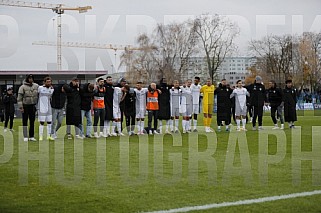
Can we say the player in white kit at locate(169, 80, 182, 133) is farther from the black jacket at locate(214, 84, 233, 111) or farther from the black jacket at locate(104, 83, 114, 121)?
the black jacket at locate(104, 83, 114, 121)

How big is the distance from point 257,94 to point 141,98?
5.44 meters

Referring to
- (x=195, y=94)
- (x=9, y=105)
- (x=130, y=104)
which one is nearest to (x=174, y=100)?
(x=195, y=94)

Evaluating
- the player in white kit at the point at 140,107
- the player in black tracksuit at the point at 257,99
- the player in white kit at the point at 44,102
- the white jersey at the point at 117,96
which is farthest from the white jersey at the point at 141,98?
the player in black tracksuit at the point at 257,99

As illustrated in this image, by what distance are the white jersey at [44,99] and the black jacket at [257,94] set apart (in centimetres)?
A: 903

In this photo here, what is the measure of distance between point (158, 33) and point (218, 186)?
71172mm

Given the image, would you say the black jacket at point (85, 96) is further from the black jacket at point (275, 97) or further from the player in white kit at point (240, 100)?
the black jacket at point (275, 97)

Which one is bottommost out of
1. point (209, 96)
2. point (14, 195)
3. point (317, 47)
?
point (14, 195)

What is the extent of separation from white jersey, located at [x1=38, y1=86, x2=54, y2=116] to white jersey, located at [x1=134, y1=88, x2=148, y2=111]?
367 cm

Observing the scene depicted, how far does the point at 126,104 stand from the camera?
19.4 m

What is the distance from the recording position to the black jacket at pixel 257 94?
2161cm

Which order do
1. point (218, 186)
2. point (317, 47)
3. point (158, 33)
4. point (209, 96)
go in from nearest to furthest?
point (218, 186) → point (209, 96) → point (317, 47) → point (158, 33)

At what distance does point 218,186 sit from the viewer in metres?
8.29

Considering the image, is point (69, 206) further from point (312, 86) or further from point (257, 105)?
point (312, 86)

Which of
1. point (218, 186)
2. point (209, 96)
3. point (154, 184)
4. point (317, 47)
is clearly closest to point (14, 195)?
point (154, 184)
